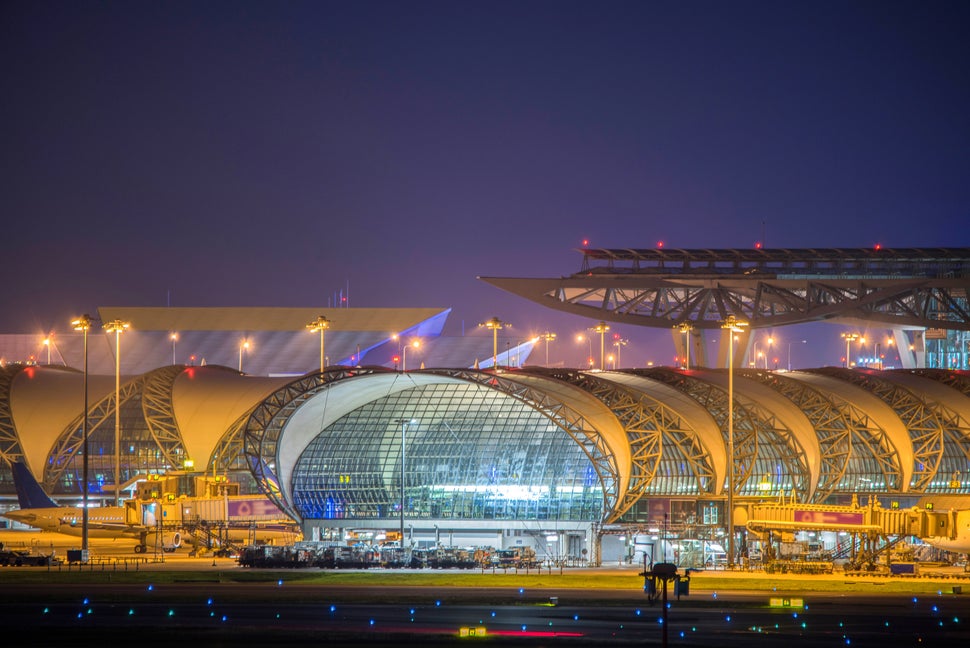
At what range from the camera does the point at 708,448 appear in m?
92.2

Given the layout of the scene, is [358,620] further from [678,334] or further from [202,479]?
[678,334]

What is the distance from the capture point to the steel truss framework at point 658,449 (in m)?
91.1

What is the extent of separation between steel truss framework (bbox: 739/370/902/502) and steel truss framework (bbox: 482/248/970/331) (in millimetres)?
13857

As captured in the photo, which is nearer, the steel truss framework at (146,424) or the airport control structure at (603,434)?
the airport control structure at (603,434)

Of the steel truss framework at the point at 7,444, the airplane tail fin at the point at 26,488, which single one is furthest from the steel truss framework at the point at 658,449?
the steel truss framework at the point at 7,444

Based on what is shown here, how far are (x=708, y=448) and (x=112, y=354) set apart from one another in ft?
335

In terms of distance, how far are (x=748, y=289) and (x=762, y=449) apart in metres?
24.3

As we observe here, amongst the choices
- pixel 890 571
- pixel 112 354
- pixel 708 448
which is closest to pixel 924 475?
pixel 708 448

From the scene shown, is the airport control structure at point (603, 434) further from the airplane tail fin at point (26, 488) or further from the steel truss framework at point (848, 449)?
the airplane tail fin at point (26, 488)

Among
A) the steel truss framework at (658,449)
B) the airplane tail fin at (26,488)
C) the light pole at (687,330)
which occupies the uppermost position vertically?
the light pole at (687,330)

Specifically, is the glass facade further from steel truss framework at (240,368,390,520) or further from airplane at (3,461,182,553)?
airplane at (3,461,182,553)

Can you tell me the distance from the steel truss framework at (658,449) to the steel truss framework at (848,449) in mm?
11641

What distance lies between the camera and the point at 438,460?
101500 millimetres

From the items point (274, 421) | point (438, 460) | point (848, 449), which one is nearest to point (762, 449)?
point (848, 449)
